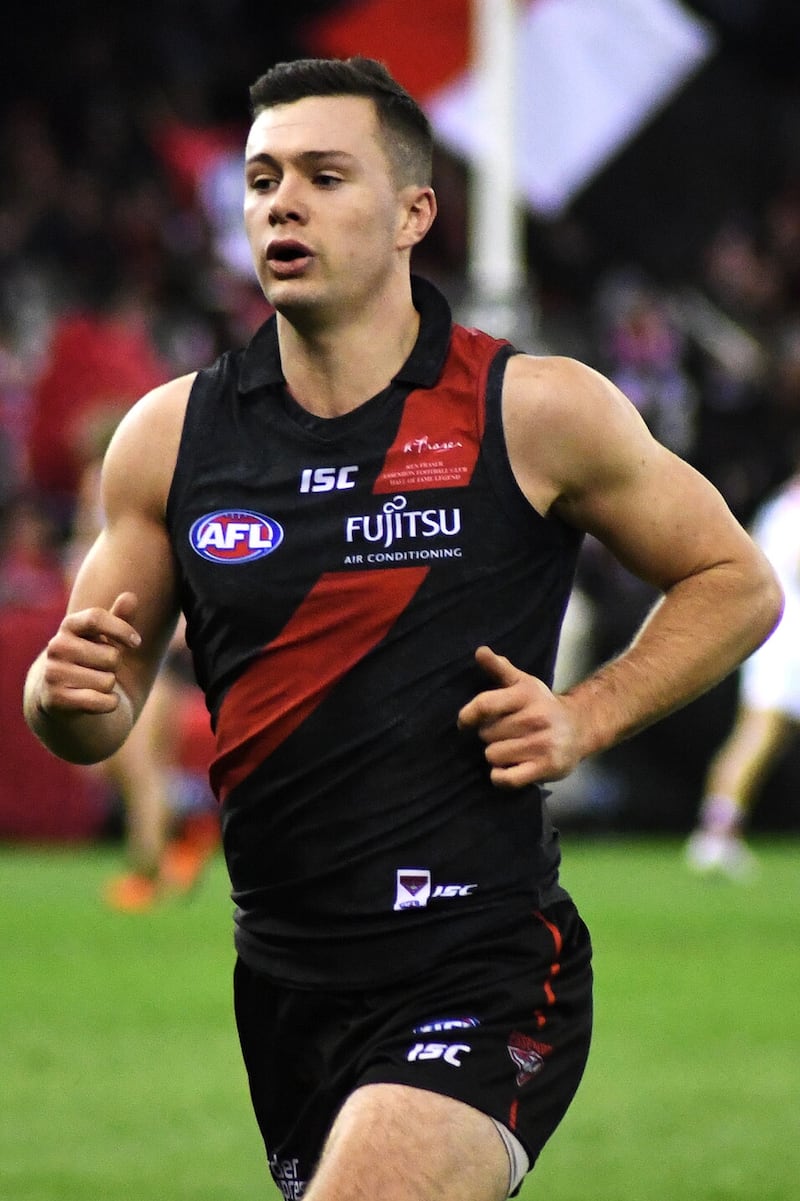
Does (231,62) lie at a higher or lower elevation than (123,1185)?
higher

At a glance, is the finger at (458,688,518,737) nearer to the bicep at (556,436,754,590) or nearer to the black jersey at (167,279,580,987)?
the black jersey at (167,279,580,987)

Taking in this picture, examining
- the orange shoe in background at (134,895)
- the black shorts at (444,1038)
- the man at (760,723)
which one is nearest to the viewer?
the black shorts at (444,1038)

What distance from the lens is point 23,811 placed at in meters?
16.2

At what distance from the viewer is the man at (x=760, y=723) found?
14375 mm

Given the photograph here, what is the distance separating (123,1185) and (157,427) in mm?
2808

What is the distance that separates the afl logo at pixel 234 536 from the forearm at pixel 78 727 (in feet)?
→ 1.03

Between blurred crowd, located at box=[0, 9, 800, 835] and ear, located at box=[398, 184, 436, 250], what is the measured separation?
38.2 ft

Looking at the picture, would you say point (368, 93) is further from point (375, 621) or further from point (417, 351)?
point (375, 621)

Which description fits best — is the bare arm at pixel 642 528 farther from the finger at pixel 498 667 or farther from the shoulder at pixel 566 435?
A: the finger at pixel 498 667

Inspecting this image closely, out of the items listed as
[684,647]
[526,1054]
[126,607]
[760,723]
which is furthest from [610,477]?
[760,723]

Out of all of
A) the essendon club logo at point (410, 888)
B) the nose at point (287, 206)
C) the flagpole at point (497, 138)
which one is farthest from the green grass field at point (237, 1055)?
the flagpole at point (497, 138)

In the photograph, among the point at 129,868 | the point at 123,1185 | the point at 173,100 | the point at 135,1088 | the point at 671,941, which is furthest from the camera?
the point at 173,100

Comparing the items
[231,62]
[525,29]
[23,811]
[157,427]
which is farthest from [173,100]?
[157,427]

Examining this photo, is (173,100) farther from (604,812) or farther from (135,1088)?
(135,1088)
